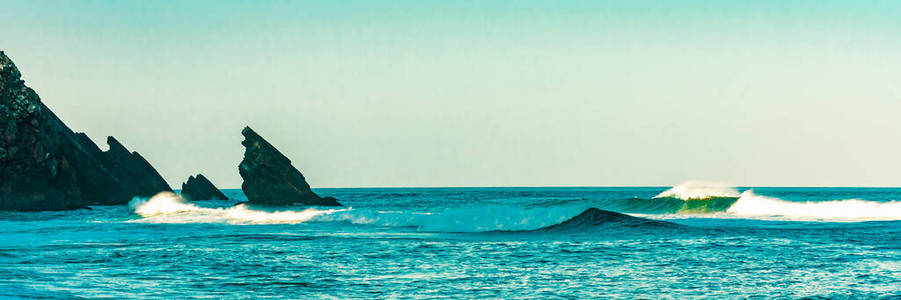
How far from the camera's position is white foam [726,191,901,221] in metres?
35.9

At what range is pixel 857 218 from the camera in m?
34.4

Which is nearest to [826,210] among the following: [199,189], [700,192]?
[700,192]

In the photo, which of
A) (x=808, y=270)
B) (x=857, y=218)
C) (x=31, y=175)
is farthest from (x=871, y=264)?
(x=31, y=175)

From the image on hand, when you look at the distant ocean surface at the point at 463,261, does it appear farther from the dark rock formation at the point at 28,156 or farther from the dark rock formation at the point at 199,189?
the dark rock formation at the point at 199,189

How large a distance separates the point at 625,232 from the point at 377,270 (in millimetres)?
11431

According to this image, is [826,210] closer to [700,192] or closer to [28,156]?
[700,192]

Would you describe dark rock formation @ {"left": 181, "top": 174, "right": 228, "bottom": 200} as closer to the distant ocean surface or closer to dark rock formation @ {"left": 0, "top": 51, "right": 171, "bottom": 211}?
dark rock formation @ {"left": 0, "top": 51, "right": 171, "bottom": 211}

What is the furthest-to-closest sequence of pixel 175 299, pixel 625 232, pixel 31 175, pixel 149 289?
pixel 31 175 < pixel 625 232 < pixel 149 289 < pixel 175 299

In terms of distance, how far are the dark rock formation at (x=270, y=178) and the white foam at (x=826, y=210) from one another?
103 feet

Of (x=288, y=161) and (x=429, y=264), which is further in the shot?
(x=288, y=161)

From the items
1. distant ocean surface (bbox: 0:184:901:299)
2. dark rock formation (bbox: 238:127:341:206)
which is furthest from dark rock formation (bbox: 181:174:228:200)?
distant ocean surface (bbox: 0:184:901:299)

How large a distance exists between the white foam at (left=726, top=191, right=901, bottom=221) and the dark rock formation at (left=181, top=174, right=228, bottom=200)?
2928 inches

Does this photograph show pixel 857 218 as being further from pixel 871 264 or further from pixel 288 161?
pixel 288 161

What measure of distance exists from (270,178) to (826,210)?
38.5 meters
